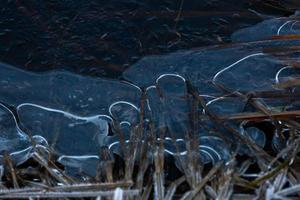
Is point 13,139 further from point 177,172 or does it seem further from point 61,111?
point 177,172

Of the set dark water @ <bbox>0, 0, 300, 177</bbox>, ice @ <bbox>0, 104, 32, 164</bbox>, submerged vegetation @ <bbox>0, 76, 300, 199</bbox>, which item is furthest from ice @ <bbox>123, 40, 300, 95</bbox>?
ice @ <bbox>0, 104, 32, 164</bbox>

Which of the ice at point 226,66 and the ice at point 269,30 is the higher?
the ice at point 269,30

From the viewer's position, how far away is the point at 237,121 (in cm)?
148

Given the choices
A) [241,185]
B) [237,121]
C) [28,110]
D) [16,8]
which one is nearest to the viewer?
[241,185]

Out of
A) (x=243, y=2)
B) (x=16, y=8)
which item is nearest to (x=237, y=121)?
(x=243, y=2)

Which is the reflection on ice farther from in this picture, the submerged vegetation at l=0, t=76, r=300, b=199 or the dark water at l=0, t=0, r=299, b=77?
the dark water at l=0, t=0, r=299, b=77

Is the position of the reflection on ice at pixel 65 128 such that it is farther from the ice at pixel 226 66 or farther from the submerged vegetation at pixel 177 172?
the ice at pixel 226 66

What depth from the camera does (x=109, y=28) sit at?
181cm

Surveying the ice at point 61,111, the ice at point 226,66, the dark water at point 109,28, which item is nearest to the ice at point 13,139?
the ice at point 61,111

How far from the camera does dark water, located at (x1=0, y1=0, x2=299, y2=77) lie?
1.73m

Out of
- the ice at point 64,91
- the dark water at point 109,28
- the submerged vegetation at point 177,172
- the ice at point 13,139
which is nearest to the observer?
the submerged vegetation at point 177,172

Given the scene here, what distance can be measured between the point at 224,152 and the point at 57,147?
1.22ft

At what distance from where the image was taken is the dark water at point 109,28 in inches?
68.2

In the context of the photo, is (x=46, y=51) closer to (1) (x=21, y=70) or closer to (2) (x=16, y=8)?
(1) (x=21, y=70)
